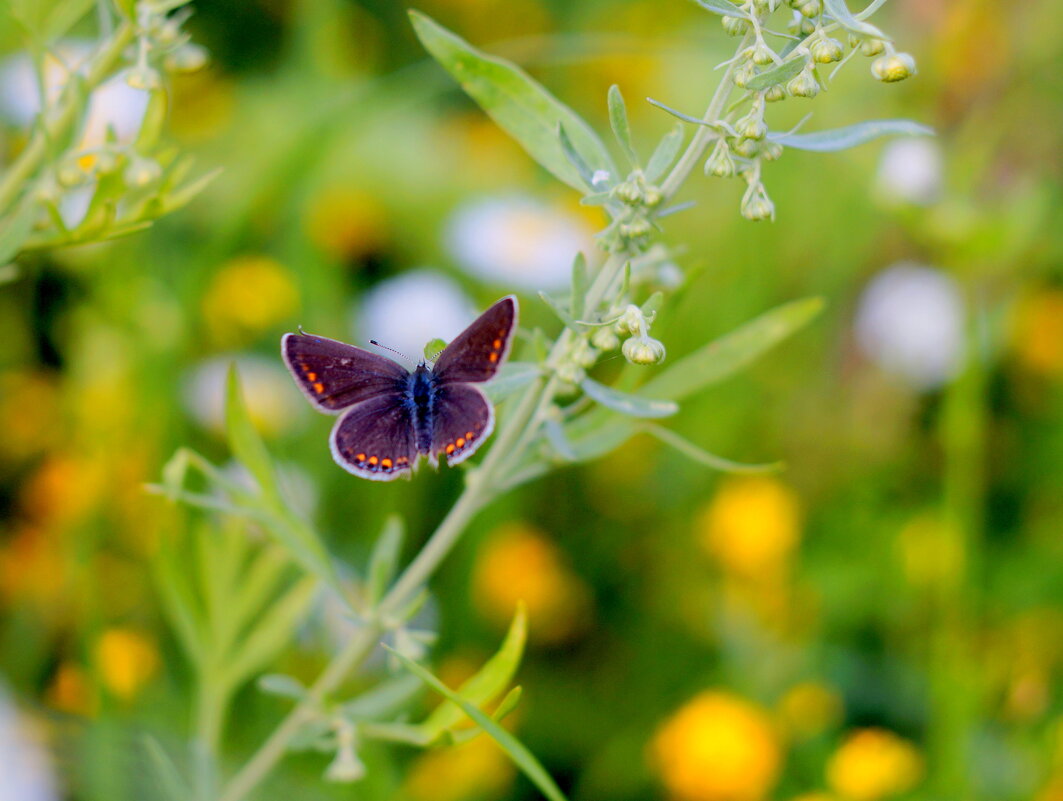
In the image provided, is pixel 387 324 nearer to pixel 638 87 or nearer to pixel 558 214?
pixel 558 214

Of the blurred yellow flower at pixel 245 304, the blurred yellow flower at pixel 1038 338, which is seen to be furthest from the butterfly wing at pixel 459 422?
the blurred yellow flower at pixel 1038 338

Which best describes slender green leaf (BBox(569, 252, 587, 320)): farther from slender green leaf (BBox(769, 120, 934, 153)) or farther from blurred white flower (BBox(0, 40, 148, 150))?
blurred white flower (BBox(0, 40, 148, 150))

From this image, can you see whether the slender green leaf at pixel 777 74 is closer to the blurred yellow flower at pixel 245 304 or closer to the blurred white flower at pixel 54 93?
the blurred white flower at pixel 54 93

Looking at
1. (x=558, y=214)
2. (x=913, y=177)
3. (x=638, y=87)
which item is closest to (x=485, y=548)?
(x=558, y=214)

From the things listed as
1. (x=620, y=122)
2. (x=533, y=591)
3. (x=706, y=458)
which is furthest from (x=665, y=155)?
(x=533, y=591)

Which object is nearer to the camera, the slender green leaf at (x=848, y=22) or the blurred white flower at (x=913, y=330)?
the slender green leaf at (x=848, y=22)

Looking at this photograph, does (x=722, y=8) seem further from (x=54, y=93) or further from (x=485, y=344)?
(x=54, y=93)

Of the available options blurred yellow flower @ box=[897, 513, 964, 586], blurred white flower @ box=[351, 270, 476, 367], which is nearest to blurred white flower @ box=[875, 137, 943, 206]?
blurred yellow flower @ box=[897, 513, 964, 586]

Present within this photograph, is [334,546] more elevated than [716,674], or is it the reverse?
[334,546]
